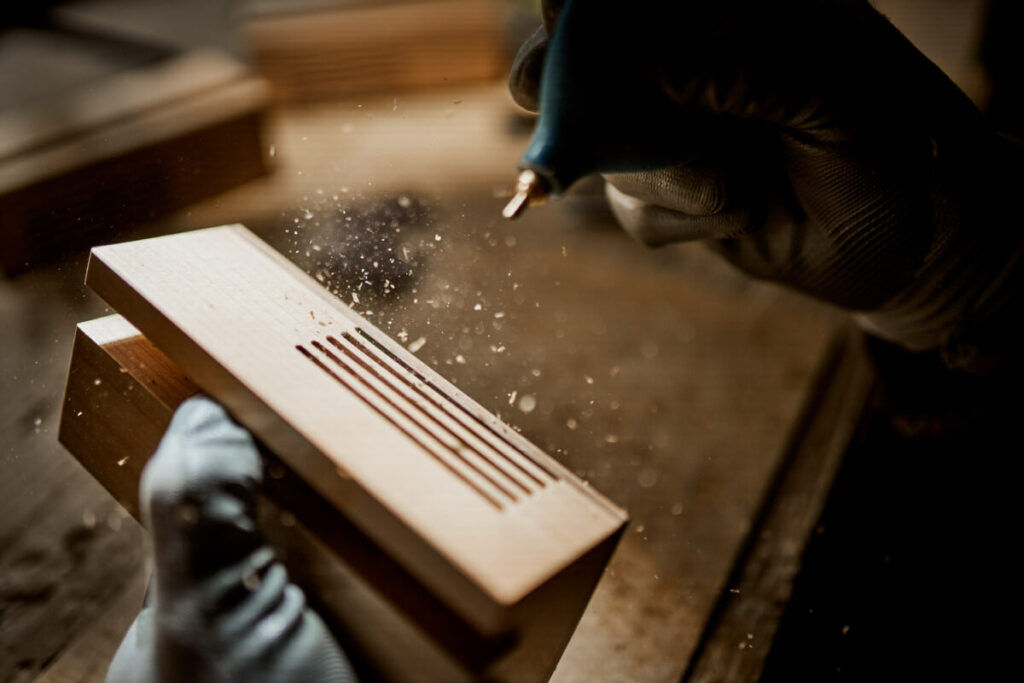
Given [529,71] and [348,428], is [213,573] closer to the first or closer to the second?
[348,428]

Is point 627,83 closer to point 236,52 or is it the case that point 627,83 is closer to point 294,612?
point 294,612

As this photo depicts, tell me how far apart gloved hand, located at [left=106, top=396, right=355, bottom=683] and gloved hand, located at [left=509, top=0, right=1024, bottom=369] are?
0.53m

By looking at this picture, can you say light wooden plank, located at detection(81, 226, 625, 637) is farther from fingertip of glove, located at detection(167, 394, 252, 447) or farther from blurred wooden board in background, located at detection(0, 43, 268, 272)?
blurred wooden board in background, located at detection(0, 43, 268, 272)

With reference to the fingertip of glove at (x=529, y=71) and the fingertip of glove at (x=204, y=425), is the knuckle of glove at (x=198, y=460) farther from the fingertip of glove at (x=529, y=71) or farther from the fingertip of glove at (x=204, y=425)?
the fingertip of glove at (x=529, y=71)

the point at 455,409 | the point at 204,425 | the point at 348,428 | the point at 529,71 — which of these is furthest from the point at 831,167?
the point at 204,425

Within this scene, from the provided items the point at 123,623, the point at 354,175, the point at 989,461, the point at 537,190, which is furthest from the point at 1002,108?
the point at 123,623

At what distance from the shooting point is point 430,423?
2.74ft

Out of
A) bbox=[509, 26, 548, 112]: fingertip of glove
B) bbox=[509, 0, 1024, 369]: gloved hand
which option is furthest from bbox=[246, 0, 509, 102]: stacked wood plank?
bbox=[509, 26, 548, 112]: fingertip of glove

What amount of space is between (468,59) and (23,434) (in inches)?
90.4

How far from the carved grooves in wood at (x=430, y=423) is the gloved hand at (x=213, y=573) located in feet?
0.44

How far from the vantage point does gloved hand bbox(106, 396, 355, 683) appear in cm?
74

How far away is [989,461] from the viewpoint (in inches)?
55.4

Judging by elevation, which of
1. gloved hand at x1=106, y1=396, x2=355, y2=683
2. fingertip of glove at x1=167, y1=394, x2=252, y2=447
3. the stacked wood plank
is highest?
fingertip of glove at x1=167, y1=394, x2=252, y2=447

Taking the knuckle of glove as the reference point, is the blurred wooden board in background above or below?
below
